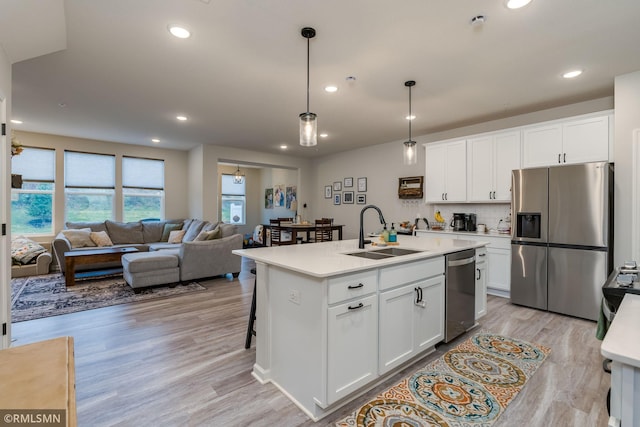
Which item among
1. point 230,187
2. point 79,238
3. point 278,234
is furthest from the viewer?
point 230,187

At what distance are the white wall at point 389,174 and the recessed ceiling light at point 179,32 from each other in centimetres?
450

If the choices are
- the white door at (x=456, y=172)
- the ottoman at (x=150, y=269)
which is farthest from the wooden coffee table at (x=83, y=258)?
the white door at (x=456, y=172)

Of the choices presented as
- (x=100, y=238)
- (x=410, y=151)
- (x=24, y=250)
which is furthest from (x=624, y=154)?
(x=24, y=250)

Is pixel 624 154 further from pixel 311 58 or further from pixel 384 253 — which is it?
pixel 311 58

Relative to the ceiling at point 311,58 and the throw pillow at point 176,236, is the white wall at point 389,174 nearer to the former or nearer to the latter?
the ceiling at point 311,58

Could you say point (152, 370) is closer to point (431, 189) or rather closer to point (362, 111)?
point (362, 111)

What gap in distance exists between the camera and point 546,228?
3.66m

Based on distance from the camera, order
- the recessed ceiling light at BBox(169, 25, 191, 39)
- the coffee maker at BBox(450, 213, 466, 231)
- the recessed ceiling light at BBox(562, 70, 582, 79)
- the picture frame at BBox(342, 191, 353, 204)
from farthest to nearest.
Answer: the picture frame at BBox(342, 191, 353, 204)
the coffee maker at BBox(450, 213, 466, 231)
the recessed ceiling light at BBox(562, 70, 582, 79)
the recessed ceiling light at BBox(169, 25, 191, 39)

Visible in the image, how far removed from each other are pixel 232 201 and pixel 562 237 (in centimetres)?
882

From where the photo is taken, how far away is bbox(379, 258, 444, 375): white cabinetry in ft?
6.97

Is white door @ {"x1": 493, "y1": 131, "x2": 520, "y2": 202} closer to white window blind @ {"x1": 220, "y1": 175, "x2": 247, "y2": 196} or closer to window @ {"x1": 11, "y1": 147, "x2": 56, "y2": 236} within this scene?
white window blind @ {"x1": 220, "y1": 175, "x2": 247, "y2": 196}

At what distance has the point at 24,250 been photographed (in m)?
5.20

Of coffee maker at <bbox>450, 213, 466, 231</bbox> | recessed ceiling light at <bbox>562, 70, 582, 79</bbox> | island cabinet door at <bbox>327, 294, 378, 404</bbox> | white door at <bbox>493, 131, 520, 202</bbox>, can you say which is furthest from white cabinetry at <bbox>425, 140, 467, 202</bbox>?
island cabinet door at <bbox>327, 294, 378, 404</bbox>

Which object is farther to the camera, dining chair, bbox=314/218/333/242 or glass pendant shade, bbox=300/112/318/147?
dining chair, bbox=314/218/333/242
